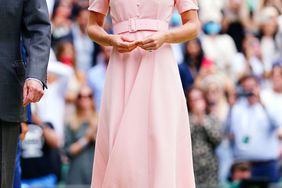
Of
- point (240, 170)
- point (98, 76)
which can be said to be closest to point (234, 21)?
point (98, 76)

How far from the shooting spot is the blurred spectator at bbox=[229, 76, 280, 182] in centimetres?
1379

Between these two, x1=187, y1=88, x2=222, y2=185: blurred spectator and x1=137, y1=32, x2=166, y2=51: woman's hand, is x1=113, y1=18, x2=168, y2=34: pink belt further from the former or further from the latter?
x1=187, y1=88, x2=222, y2=185: blurred spectator

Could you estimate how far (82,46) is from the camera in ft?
52.2

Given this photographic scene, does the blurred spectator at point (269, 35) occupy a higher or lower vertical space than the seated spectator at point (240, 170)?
higher

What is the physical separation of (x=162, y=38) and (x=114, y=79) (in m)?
0.48

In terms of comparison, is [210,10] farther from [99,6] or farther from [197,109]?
[99,6]

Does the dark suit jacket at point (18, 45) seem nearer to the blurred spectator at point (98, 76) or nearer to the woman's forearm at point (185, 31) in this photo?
the woman's forearm at point (185, 31)

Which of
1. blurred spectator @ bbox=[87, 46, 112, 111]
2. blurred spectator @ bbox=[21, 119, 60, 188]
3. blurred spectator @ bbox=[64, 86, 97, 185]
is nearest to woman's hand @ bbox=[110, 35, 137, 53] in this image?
blurred spectator @ bbox=[21, 119, 60, 188]

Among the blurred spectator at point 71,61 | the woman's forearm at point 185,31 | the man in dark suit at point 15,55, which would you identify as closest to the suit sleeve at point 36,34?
the man in dark suit at point 15,55

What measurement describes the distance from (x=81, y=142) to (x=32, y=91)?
655cm

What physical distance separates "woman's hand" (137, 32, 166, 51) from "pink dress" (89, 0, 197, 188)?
15 cm

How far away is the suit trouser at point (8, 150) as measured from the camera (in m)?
6.86

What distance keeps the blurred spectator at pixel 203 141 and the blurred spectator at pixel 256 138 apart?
0.97 metres

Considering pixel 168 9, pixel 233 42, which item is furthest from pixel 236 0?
pixel 168 9
